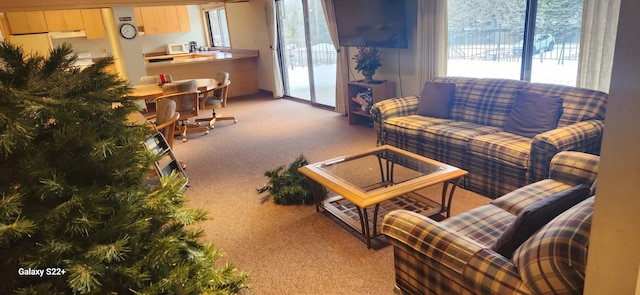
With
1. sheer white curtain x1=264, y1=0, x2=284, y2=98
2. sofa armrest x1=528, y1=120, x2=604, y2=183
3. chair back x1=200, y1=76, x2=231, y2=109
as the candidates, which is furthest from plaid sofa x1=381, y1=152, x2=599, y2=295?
sheer white curtain x1=264, y1=0, x2=284, y2=98

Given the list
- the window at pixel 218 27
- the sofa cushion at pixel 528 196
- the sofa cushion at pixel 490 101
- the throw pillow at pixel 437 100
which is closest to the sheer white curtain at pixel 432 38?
the throw pillow at pixel 437 100

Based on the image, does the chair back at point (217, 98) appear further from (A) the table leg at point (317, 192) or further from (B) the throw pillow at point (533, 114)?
(B) the throw pillow at point (533, 114)

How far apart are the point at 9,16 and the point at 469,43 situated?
824cm

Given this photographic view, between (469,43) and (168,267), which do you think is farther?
(469,43)

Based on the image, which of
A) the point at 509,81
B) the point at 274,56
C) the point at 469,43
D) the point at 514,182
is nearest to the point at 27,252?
the point at 514,182

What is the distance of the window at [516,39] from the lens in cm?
354

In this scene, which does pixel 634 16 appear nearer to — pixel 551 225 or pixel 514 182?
pixel 551 225

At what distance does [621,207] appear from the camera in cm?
94

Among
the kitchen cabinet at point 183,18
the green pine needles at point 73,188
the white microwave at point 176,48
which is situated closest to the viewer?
the green pine needles at point 73,188

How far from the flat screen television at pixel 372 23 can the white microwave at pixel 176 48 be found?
566 cm

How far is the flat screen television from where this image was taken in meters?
4.66

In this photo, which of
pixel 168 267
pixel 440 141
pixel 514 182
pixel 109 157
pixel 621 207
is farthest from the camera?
pixel 440 141

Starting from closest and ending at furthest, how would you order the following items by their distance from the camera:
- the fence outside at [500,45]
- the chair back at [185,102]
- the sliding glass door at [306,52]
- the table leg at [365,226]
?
1. the table leg at [365,226]
2. the fence outside at [500,45]
3. the chair back at [185,102]
4. the sliding glass door at [306,52]

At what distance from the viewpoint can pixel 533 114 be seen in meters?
3.18
